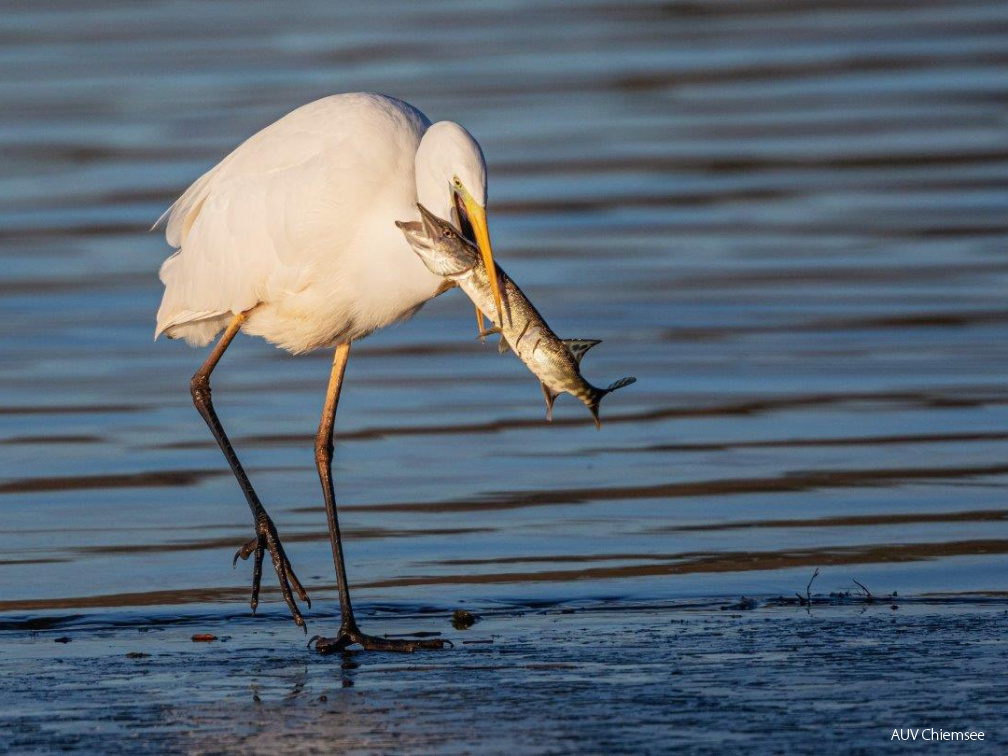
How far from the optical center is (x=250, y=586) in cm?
910

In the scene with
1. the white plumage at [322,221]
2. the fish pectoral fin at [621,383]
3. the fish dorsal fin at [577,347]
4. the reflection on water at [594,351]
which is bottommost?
the reflection on water at [594,351]

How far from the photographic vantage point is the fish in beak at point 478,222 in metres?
7.66

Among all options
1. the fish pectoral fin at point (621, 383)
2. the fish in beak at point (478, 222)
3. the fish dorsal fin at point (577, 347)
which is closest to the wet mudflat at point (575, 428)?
the fish pectoral fin at point (621, 383)

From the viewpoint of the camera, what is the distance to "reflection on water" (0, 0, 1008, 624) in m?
9.55

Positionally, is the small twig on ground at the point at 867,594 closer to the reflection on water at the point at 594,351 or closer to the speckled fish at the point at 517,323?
the reflection on water at the point at 594,351

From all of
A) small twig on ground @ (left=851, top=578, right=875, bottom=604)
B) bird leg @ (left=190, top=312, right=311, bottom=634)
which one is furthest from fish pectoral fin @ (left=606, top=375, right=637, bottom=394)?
bird leg @ (left=190, top=312, right=311, bottom=634)

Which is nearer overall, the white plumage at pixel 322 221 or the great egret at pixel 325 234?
the great egret at pixel 325 234

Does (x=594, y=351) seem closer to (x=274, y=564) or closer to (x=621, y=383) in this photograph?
(x=274, y=564)

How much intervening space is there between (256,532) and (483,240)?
73.5 inches

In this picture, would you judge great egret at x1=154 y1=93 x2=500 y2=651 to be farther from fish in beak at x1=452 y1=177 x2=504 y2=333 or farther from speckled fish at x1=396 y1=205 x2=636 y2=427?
speckled fish at x1=396 y1=205 x2=636 y2=427

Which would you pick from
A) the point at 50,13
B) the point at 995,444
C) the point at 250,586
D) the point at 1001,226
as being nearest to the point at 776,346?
the point at 995,444

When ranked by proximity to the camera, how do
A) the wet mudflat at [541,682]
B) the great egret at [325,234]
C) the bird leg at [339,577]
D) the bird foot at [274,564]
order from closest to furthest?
1. the wet mudflat at [541,682]
2. the bird leg at [339,577]
3. the great egret at [325,234]
4. the bird foot at [274,564]

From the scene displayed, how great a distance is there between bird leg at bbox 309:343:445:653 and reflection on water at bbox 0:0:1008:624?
39 cm

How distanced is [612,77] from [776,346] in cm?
998
